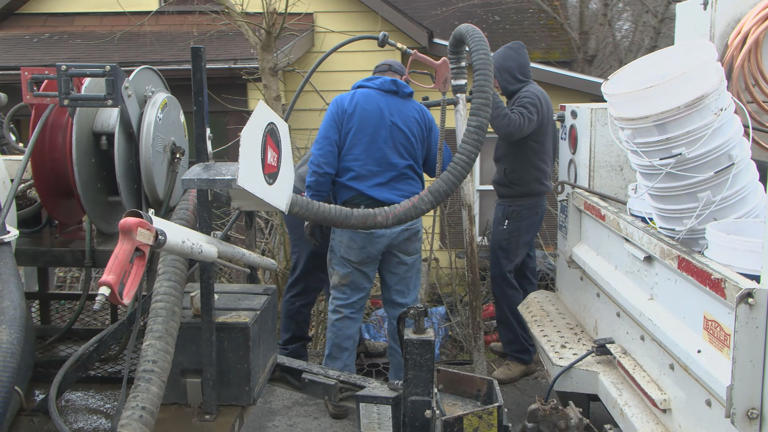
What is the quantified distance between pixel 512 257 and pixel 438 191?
2382 mm

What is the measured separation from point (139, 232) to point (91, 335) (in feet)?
6.08

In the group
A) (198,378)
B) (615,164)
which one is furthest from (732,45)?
(198,378)

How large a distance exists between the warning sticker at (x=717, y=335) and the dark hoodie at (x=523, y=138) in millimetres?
2178

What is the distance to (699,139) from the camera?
2.54 m

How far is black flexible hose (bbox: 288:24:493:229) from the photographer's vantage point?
1899 mm

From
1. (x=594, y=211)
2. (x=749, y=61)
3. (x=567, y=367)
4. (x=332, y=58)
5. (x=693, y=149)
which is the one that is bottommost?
(x=567, y=367)

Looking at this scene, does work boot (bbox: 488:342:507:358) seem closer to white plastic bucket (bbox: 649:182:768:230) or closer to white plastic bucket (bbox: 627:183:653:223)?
white plastic bucket (bbox: 627:183:653:223)

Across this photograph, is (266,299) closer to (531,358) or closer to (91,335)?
(91,335)

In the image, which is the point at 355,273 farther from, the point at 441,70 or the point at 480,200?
the point at 480,200

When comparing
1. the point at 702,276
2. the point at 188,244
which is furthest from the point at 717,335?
the point at 188,244

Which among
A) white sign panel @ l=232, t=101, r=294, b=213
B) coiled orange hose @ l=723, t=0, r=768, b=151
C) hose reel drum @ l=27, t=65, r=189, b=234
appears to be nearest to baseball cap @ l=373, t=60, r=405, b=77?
hose reel drum @ l=27, t=65, r=189, b=234

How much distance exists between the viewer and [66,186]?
100 inches

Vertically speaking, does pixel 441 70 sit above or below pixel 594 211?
above

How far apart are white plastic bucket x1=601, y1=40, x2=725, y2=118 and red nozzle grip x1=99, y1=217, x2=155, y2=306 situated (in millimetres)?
1999
